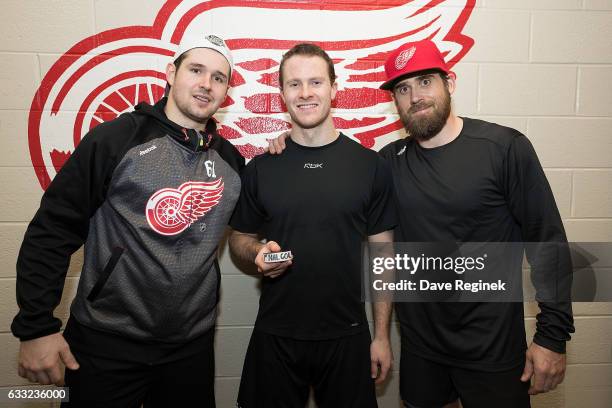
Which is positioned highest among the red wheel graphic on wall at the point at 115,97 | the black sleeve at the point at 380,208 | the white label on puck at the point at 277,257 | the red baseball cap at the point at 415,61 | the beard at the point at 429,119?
the red baseball cap at the point at 415,61

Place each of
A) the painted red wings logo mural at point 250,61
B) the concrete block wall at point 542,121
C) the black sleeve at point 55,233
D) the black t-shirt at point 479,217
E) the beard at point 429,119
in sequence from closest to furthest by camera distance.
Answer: the black sleeve at point 55,233 → the black t-shirt at point 479,217 → the beard at point 429,119 → the painted red wings logo mural at point 250,61 → the concrete block wall at point 542,121

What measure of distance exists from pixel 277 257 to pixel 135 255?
0.49 m

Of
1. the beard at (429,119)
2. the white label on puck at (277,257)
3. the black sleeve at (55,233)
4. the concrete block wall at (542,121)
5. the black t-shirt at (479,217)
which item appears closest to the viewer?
the black sleeve at (55,233)

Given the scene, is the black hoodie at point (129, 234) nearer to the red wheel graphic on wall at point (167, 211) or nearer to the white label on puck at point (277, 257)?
the red wheel graphic on wall at point (167, 211)

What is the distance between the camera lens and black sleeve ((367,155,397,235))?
62.7 inches

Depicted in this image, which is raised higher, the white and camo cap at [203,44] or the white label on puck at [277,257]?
the white and camo cap at [203,44]

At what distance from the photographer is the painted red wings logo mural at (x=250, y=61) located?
1.88 m

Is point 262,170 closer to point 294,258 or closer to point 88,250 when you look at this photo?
point 294,258

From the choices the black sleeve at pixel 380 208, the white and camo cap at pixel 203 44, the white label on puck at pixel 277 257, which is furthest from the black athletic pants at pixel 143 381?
the white and camo cap at pixel 203 44

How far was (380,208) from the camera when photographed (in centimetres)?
159

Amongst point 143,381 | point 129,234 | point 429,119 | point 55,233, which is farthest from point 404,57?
point 143,381

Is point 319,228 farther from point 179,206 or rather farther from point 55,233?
point 55,233

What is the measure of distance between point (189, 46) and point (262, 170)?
0.55 metres

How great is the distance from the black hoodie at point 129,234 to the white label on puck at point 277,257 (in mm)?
251
